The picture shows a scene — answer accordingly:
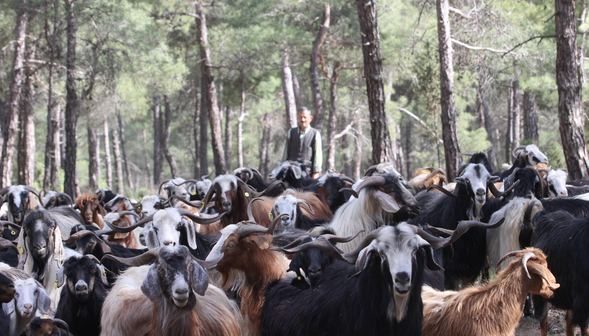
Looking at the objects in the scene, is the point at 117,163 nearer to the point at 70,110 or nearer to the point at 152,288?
the point at 70,110

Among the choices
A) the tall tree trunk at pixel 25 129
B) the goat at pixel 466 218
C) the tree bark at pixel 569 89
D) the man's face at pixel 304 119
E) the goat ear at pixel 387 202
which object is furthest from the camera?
the tall tree trunk at pixel 25 129

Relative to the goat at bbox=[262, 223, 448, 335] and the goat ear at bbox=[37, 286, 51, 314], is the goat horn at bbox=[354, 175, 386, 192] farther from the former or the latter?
the goat ear at bbox=[37, 286, 51, 314]

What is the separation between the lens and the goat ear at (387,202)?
33.0ft

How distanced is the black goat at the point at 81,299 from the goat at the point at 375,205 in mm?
2681

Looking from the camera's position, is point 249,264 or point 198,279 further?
point 249,264

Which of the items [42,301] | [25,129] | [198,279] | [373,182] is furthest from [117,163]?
[198,279]

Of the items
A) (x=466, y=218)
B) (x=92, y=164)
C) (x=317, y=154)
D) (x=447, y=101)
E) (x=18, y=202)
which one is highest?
(x=447, y=101)

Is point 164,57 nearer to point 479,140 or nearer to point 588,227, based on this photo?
point 479,140

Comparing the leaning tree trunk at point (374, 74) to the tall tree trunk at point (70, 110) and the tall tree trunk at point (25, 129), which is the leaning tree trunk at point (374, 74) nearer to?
the tall tree trunk at point (70, 110)

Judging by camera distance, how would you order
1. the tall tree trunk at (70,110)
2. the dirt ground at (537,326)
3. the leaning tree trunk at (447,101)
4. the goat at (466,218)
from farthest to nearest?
the tall tree trunk at (70,110) < the leaning tree trunk at (447,101) < the goat at (466,218) < the dirt ground at (537,326)

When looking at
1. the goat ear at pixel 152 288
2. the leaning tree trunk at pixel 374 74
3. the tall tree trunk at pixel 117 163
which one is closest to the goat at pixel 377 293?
the goat ear at pixel 152 288

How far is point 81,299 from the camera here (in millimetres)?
8859

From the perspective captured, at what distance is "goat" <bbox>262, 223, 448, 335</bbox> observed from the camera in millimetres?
6809

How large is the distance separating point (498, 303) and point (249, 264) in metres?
2.54
